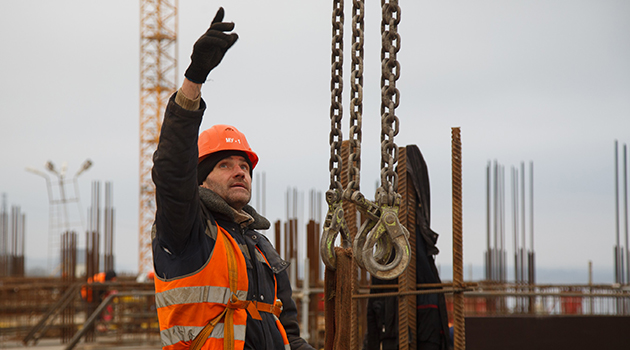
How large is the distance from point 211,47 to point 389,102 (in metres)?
0.78

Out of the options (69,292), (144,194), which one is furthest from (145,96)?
(69,292)

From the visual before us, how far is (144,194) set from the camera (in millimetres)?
42125

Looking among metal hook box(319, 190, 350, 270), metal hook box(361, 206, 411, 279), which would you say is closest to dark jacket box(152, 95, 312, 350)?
metal hook box(319, 190, 350, 270)

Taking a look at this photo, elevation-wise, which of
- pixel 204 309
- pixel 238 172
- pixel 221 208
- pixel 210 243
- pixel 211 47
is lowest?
pixel 204 309

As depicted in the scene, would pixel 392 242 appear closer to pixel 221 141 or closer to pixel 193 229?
pixel 193 229

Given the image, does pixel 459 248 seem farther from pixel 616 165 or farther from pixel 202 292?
pixel 616 165

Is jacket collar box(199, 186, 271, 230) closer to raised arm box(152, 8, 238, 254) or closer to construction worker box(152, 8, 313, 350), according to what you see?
construction worker box(152, 8, 313, 350)

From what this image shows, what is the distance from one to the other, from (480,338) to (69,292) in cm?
950

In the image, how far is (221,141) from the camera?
340 cm

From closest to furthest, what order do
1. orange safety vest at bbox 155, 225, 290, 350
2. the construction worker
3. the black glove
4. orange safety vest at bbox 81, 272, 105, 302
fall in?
1. the black glove
2. the construction worker
3. orange safety vest at bbox 155, 225, 290, 350
4. orange safety vest at bbox 81, 272, 105, 302

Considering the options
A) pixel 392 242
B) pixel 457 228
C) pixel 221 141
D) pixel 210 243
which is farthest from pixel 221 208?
pixel 457 228

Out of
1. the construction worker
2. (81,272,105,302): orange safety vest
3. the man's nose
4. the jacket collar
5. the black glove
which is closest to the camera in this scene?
the black glove

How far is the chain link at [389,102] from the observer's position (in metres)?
2.70

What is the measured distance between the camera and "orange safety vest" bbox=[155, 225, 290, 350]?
112 inches
